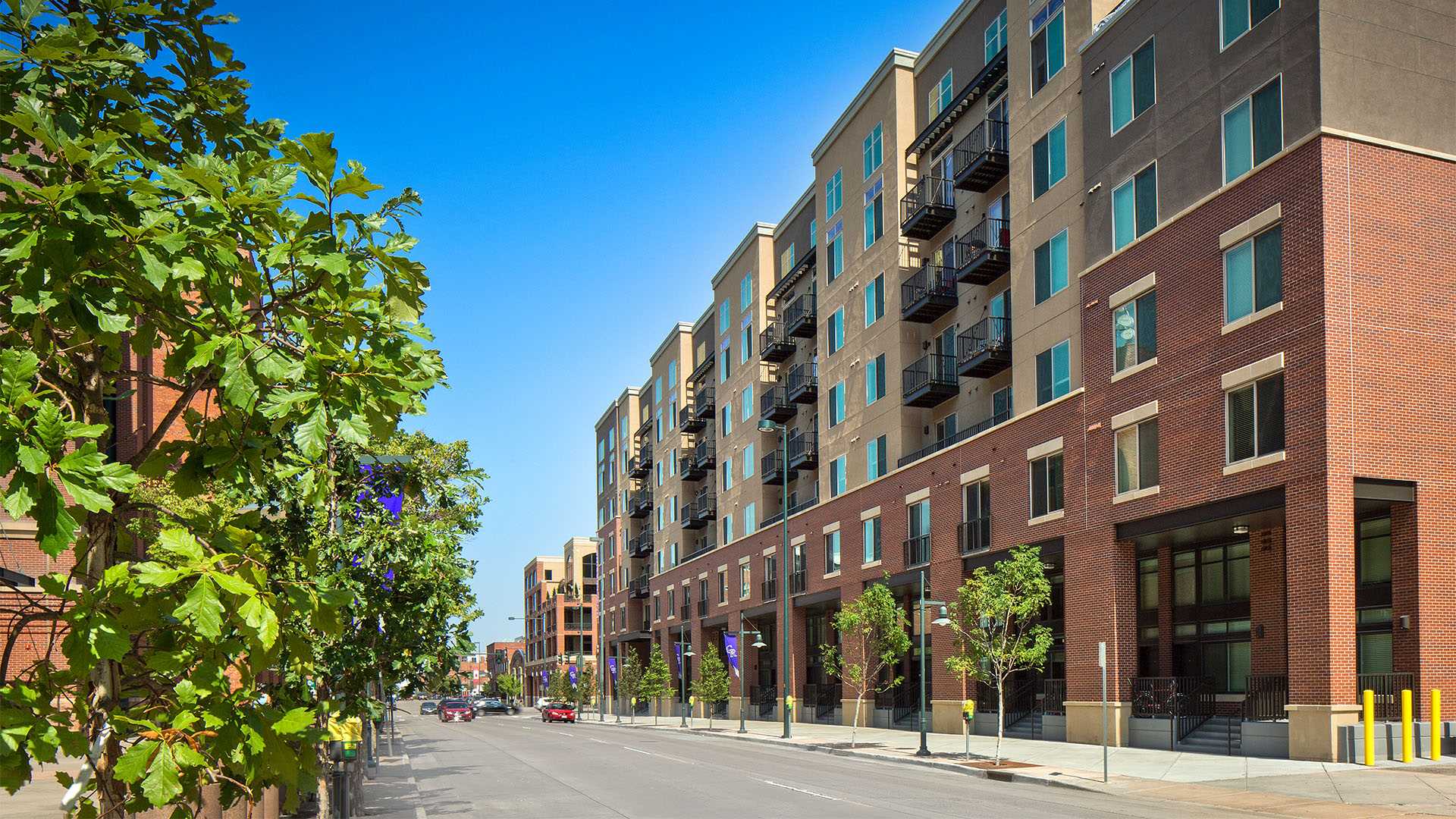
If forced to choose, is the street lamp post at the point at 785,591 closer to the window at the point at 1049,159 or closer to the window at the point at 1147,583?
the window at the point at 1147,583

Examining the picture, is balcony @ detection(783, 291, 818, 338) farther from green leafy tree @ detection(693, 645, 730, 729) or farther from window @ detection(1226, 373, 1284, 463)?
window @ detection(1226, 373, 1284, 463)

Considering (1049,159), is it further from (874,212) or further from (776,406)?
(776,406)

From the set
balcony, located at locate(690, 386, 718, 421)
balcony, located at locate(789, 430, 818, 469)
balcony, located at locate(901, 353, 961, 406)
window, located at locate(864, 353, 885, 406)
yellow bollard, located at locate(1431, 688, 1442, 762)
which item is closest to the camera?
yellow bollard, located at locate(1431, 688, 1442, 762)

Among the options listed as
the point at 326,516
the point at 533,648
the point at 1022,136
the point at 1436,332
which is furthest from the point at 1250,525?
the point at 533,648

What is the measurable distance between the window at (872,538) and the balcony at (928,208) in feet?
41.0

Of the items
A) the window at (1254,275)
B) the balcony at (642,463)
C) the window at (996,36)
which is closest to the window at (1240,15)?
the window at (1254,275)

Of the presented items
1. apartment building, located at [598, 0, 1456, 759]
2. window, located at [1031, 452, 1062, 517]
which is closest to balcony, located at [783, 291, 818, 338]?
apartment building, located at [598, 0, 1456, 759]

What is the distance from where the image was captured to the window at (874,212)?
52.4 m

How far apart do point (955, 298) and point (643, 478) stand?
2309 inches

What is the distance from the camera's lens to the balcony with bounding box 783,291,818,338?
203 feet

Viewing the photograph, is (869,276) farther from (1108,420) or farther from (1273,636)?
(1273,636)

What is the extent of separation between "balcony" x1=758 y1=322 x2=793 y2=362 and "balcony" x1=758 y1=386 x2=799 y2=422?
1798 millimetres

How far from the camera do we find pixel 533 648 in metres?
174

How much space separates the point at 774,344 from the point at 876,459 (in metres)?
15.7
